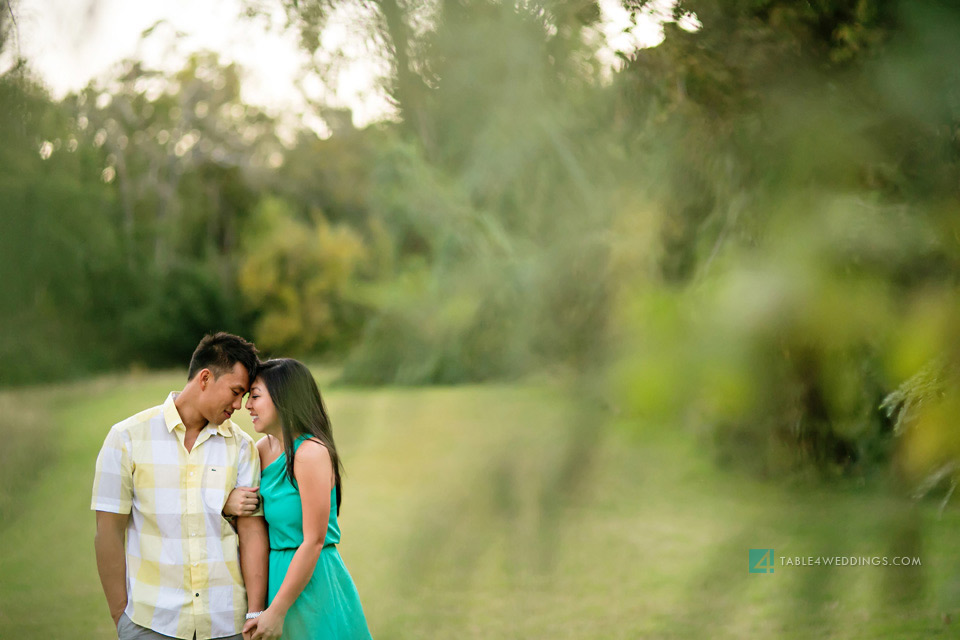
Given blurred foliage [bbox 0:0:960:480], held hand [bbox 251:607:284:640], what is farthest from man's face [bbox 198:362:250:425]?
held hand [bbox 251:607:284:640]

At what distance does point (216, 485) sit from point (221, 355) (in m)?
0.20

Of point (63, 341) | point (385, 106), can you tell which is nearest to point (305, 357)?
point (63, 341)

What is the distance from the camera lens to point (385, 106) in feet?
3.08

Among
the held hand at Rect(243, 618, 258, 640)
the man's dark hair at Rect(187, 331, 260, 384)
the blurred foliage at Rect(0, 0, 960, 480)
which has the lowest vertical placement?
the held hand at Rect(243, 618, 258, 640)

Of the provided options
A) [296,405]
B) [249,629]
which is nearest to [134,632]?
[249,629]

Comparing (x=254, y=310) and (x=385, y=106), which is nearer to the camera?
(x=385, y=106)

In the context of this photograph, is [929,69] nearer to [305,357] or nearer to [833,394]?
[833,394]

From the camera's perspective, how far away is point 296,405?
1.31 metres

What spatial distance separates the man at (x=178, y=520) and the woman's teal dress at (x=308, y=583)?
0.14 ft

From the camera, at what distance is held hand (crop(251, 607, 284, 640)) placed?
123cm

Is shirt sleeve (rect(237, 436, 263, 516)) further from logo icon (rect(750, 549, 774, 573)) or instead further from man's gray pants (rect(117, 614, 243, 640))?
logo icon (rect(750, 549, 774, 573))

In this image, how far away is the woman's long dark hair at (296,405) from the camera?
51.1 inches

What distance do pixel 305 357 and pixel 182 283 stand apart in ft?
0.69

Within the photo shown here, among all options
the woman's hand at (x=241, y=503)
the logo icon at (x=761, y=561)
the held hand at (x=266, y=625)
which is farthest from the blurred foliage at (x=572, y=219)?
the held hand at (x=266, y=625)
